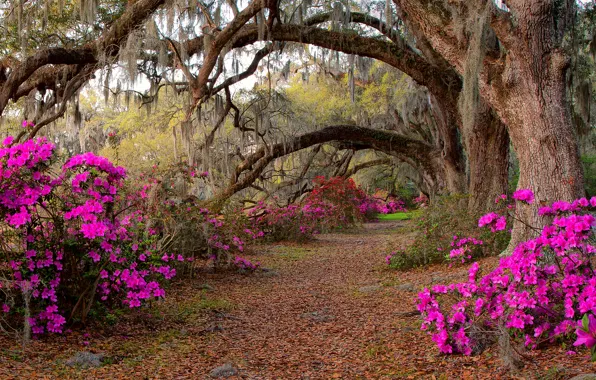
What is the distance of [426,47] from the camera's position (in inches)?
350

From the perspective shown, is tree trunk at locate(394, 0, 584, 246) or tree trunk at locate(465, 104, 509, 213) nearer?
tree trunk at locate(394, 0, 584, 246)

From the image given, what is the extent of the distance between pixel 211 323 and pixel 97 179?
68.5 inches

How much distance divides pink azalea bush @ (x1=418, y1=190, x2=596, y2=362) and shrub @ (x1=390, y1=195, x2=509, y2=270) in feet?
12.4

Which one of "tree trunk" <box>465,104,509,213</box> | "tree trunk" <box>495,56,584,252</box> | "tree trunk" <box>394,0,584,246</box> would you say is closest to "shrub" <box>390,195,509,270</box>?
"tree trunk" <box>465,104,509,213</box>

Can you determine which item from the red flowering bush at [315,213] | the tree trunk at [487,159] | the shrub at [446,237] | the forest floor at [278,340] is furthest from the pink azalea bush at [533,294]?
the red flowering bush at [315,213]

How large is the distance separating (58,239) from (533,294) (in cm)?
337

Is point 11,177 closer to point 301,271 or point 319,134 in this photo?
point 301,271

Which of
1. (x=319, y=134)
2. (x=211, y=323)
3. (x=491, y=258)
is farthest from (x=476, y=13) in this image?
(x=319, y=134)

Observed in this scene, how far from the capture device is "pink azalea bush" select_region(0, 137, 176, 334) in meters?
3.73

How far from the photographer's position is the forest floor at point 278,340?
10.9 feet

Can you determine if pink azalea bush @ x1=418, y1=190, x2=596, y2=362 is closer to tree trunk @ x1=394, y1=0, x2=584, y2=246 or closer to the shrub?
tree trunk @ x1=394, y1=0, x2=584, y2=246

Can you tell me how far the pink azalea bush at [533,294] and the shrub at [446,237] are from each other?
3.78 metres

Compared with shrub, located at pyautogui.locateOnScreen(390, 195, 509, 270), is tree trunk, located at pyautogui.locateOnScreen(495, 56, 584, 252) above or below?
above

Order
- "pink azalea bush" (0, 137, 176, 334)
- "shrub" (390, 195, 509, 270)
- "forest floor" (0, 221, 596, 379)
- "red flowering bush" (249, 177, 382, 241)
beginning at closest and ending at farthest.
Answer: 1. "forest floor" (0, 221, 596, 379)
2. "pink azalea bush" (0, 137, 176, 334)
3. "shrub" (390, 195, 509, 270)
4. "red flowering bush" (249, 177, 382, 241)
